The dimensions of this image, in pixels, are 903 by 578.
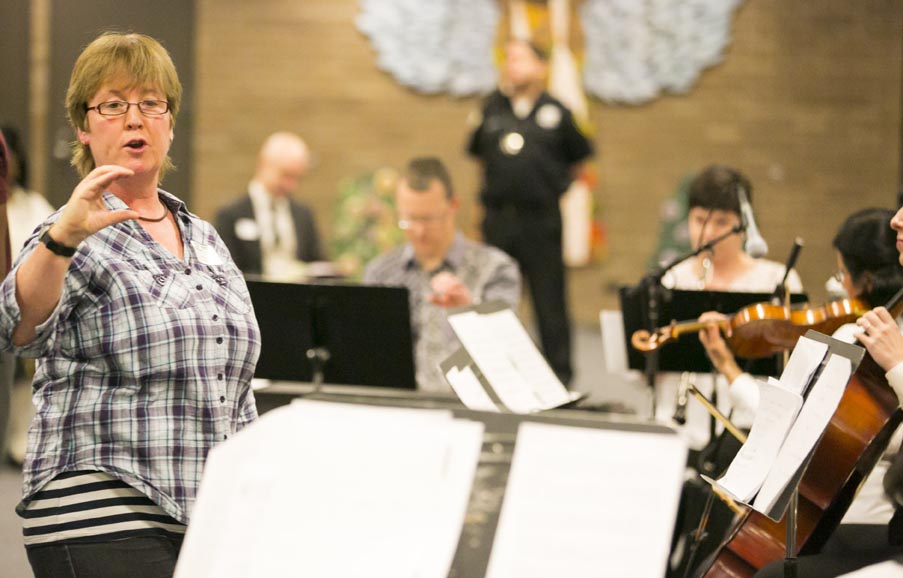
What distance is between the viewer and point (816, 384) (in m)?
1.78

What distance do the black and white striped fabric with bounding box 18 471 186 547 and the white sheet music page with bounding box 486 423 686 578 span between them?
0.94m

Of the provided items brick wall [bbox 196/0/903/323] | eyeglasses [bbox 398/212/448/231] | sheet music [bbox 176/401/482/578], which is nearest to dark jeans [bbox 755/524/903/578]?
sheet music [bbox 176/401/482/578]

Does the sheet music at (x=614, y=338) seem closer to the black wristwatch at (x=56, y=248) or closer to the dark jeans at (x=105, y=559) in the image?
the dark jeans at (x=105, y=559)

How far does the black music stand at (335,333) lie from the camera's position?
10.3ft

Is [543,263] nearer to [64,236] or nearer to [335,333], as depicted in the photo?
[335,333]

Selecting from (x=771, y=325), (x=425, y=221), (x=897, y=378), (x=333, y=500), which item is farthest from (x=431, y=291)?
(x=333, y=500)

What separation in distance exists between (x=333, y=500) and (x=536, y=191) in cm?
456

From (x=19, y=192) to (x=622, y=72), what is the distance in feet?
15.5

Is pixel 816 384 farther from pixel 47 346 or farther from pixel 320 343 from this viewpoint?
pixel 320 343

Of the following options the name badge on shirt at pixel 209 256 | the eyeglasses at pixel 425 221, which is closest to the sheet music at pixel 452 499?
the name badge on shirt at pixel 209 256

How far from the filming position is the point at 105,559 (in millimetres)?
1833

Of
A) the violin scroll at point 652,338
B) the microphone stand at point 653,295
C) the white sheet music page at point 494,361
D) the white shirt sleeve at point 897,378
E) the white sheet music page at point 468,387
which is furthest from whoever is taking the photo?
the microphone stand at point 653,295

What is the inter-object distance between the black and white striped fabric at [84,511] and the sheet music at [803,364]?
44.9 inches

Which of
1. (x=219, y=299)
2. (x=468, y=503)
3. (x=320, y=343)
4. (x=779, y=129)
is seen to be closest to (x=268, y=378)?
(x=320, y=343)
